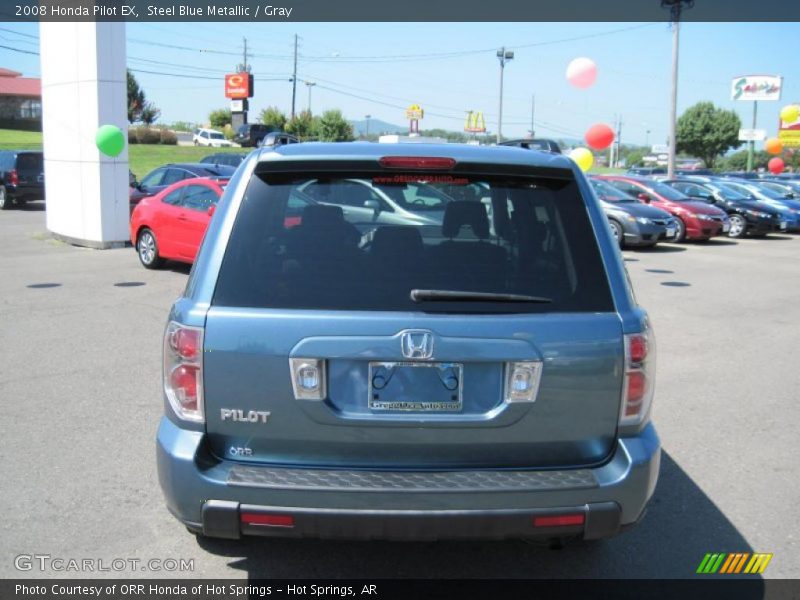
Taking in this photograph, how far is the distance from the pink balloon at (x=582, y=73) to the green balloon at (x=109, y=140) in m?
10.8

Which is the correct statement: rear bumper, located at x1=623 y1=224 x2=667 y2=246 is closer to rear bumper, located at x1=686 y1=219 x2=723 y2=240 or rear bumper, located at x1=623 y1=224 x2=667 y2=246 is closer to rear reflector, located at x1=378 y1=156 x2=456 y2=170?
rear bumper, located at x1=686 y1=219 x2=723 y2=240

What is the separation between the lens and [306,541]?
3.91 meters

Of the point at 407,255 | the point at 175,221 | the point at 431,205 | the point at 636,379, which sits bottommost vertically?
the point at 175,221

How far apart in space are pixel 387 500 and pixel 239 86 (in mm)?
68629

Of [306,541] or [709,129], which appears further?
[709,129]

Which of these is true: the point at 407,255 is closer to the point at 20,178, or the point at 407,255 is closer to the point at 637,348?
the point at 637,348

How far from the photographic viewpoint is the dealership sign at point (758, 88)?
203ft

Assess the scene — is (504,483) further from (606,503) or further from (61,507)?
(61,507)

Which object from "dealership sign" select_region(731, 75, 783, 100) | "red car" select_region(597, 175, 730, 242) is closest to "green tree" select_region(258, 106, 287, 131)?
"dealership sign" select_region(731, 75, 783, 100)

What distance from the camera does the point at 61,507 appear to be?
420cm

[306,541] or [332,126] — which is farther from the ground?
[332,126]

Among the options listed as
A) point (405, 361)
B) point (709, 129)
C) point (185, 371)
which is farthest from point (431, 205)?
point (709, 129)

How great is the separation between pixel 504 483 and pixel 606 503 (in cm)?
41

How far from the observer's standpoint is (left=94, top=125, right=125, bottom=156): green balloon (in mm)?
15078
